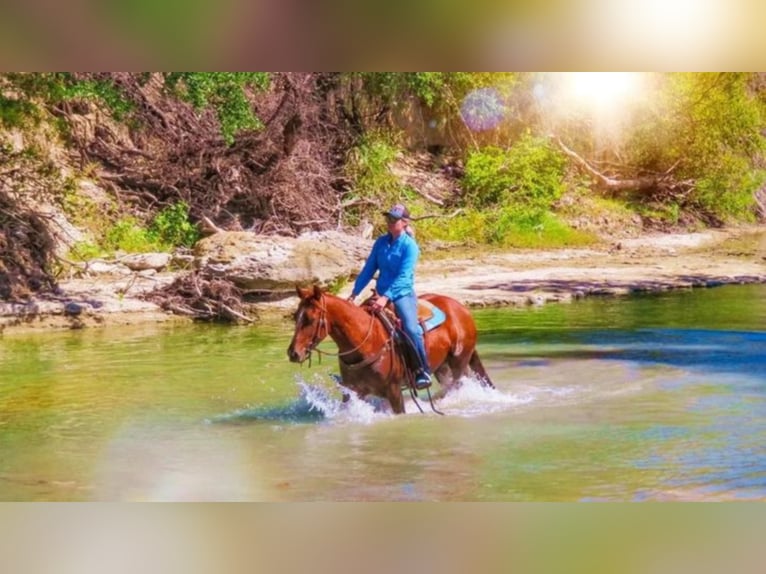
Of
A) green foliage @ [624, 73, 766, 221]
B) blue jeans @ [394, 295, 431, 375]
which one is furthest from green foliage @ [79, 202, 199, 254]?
green foliage @ [624, 73, 766, 221]

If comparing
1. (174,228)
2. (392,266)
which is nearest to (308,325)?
(392,266)

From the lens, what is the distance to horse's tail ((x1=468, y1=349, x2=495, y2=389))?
6.26 metres

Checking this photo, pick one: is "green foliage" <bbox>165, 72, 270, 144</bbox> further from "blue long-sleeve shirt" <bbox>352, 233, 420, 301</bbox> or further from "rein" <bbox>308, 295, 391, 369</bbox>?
"rein" <bbox>308, 295, 391, 369</bbox>

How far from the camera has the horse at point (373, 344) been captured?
5.65m

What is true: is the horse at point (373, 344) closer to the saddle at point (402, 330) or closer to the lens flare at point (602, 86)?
the saddle at point (402, 330)

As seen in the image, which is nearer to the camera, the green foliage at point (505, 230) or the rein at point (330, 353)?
the rein at point (330, 353)

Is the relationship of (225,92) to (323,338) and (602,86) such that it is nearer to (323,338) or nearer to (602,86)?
(323,338)

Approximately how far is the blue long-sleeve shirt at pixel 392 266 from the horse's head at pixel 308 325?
405 millimetres

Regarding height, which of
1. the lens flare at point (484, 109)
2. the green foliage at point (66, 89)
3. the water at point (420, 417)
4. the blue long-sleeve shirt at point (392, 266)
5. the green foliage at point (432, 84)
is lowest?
the water at point (420, 417)

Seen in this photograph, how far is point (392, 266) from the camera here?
6004 mm

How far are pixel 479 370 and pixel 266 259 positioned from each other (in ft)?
4.43

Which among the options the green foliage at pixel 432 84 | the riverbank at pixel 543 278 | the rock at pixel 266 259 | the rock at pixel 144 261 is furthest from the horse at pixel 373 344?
the rock at pixel 144 261

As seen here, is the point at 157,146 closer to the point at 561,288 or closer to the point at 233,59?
the point at 233,59

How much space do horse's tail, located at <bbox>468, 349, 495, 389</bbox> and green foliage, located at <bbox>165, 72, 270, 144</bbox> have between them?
166 centimetres
